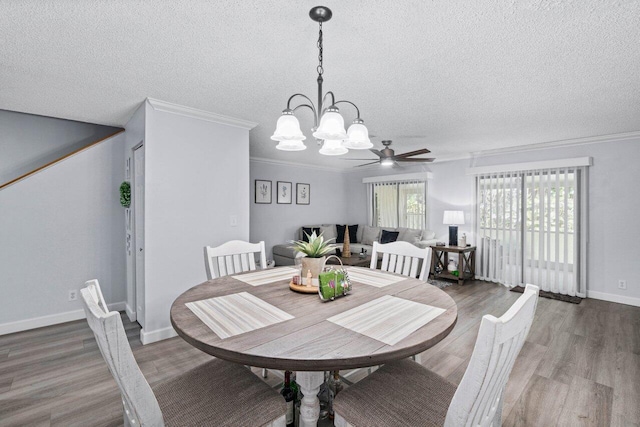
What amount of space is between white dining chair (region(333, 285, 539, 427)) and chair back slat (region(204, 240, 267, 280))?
1305mm

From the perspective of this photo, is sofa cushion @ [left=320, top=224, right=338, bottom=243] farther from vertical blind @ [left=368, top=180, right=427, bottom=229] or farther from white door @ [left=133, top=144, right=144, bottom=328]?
white door @ [left=133, top=144, right=144, bottom=328]

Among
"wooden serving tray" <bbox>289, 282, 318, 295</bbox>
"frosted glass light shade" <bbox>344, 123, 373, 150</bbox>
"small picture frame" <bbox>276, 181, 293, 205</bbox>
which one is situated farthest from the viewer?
"small picture frame" <bbox>276, 181, 293, 205</bbox>

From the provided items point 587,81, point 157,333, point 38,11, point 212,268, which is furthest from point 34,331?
point 587,81

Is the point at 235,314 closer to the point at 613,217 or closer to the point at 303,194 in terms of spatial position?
the point at 613,217

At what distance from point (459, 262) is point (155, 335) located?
175 inches

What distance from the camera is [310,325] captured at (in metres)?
1.24

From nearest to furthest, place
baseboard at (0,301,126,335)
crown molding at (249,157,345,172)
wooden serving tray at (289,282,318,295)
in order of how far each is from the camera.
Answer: wooden serving tray at (289,282,318,295), baseboard at (0,301,126,335), crown molding at (249,157,345,172)

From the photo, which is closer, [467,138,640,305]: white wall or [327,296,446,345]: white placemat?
[327,296,446,345]: white placemat

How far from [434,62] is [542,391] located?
246 centimetres

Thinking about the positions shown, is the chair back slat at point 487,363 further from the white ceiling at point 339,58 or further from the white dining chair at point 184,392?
the white ceiling at point 339,58

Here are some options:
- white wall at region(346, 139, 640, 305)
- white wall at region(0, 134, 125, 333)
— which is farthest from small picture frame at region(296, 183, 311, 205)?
white wall at region(346, 139, 640, 305)

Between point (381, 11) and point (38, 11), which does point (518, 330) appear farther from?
point (38, 11)

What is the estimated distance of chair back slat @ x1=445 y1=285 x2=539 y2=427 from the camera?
82 cm

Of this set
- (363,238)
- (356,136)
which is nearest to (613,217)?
(363,238)
